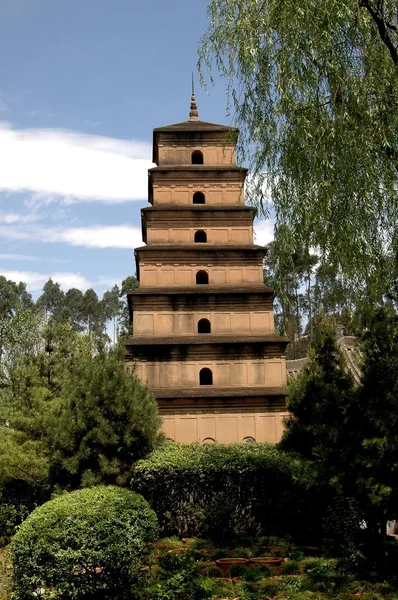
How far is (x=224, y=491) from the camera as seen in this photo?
13172 millimetres

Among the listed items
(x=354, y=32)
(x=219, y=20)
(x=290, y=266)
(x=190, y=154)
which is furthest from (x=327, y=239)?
(x=190, y=154)

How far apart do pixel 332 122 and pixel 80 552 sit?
6.80 metres

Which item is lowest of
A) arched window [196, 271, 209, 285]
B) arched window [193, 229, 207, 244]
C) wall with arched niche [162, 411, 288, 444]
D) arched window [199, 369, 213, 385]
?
wall with arched niche [162, 411, 288, 444]

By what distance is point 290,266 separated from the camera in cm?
900

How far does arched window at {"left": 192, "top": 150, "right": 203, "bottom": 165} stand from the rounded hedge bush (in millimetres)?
14267

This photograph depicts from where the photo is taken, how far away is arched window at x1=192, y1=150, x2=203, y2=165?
21.2 m

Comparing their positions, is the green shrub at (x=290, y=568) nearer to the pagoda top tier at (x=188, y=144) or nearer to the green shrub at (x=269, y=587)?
the green shrub at (x=269, y=587)

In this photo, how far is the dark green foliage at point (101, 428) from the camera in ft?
43.5

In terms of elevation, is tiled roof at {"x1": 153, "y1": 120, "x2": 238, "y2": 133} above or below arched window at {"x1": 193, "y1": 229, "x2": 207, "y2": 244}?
above

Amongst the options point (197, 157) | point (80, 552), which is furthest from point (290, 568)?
point (197, 157)

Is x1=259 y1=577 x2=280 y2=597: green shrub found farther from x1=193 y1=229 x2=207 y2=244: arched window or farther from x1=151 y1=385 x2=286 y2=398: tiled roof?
x1=193 y1=229 x2=207 y2=244: arched window

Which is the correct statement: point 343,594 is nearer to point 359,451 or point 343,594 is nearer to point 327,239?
point 359,451

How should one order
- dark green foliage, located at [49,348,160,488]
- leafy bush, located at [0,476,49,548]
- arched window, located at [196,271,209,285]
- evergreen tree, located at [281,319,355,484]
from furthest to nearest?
arched window, located at [196,271,209,285] < leafy bush, located at [0,476,49,548] < dark green foliage, located at [49,348,160,488] < evergreen tree, located at [281,319,355,484]

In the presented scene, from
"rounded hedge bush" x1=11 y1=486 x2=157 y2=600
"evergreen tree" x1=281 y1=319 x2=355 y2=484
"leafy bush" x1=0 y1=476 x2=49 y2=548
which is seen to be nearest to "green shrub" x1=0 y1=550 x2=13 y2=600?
"rounded hedge bush" x1=11 y1=486 x2=157 y2=600
